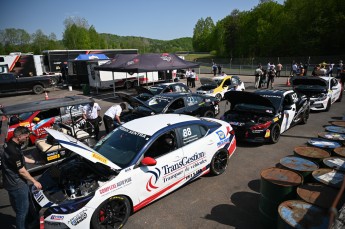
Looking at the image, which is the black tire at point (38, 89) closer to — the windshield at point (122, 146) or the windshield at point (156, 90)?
the windshield at point (156, 90)

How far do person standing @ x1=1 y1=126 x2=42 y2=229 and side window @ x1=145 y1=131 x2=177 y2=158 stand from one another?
196 centimetres

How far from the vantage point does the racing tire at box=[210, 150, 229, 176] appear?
584cm

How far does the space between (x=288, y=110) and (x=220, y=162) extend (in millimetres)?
4127

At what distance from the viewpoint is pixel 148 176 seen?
4.44 meters

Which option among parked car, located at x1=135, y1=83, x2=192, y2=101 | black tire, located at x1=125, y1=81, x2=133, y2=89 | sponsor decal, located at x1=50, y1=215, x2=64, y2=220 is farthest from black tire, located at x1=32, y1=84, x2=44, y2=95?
sponsor decal, located at x1=50, y1=215, x2=64, y2=220

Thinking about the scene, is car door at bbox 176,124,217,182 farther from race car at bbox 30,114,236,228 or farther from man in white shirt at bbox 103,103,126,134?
man in white shirt at bbox 103,103,126,134

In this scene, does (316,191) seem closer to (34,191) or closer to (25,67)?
(34,191)

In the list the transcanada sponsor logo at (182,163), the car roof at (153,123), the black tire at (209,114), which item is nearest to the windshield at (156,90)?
the black tire at (209,114)

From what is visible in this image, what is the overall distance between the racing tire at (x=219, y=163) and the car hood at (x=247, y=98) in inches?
113

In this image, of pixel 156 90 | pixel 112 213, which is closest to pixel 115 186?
pixel 112 213

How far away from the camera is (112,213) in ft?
13.6

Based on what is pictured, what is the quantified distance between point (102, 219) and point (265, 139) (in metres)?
5.55

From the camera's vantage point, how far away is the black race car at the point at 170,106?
900cm

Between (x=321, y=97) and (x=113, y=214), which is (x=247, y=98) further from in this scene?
(x=113, y=214)
